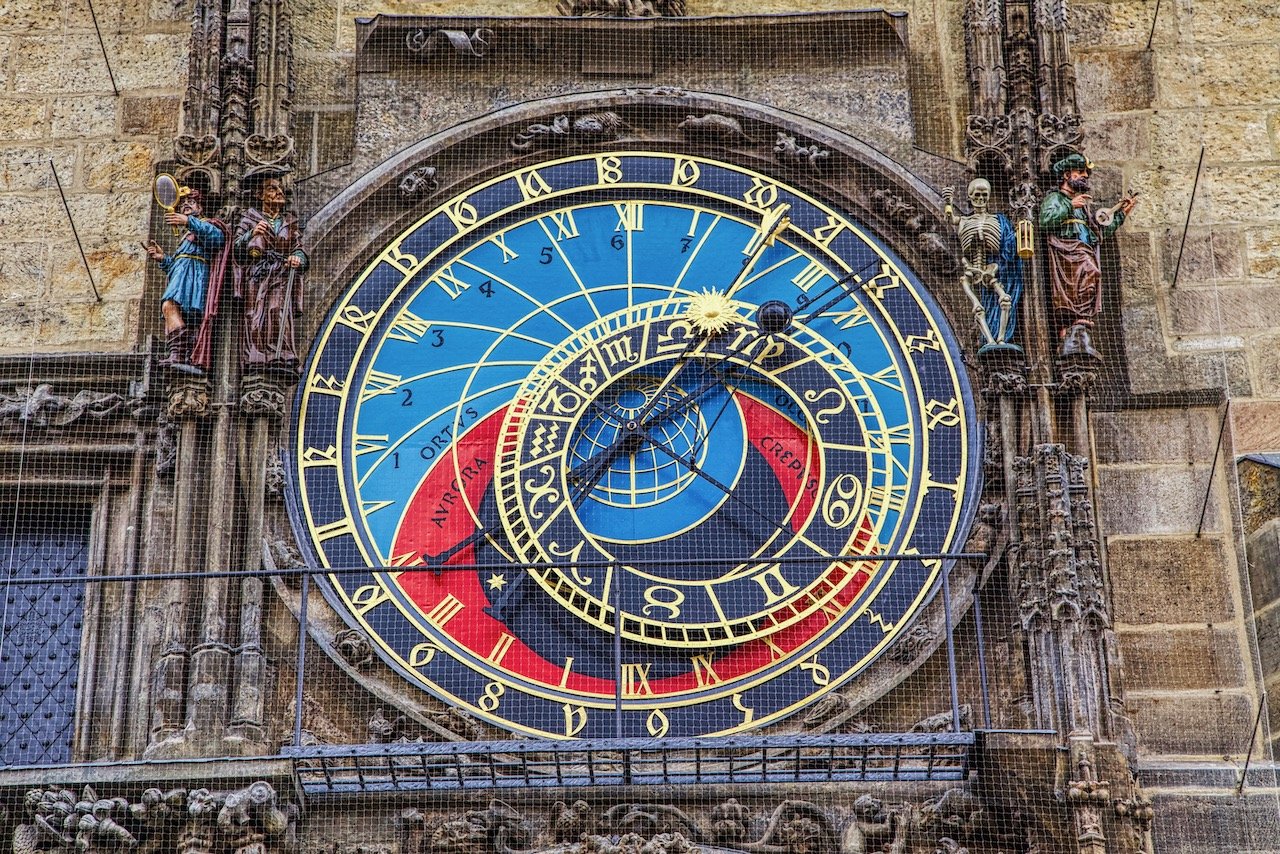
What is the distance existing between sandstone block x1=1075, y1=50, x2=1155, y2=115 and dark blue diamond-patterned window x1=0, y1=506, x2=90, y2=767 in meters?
4.98

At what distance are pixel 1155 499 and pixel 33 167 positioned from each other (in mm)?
5341

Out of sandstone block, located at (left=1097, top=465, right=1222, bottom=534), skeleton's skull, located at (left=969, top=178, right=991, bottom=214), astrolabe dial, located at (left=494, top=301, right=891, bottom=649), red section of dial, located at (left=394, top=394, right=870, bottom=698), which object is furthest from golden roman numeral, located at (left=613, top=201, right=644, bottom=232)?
sandstone block, located at (left=1097, top=465, right=1222, bottom=534)

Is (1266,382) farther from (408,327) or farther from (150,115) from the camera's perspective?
(150,115)

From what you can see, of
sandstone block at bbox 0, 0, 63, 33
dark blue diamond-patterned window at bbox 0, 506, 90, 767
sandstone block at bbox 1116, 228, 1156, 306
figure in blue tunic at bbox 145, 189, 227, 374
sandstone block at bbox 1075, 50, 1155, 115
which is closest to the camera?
dark blue diamond-patterned window at bbox 0, 506, 90, 767

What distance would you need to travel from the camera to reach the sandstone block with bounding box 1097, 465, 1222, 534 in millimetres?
11984

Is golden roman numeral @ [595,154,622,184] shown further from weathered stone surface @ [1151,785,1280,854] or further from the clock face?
weathered stone surface @ [1151,785,1280,854]

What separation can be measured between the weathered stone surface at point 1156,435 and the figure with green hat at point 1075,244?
13.2 inches

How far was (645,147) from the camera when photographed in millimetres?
12758

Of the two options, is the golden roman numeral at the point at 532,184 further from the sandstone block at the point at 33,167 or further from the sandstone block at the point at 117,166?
the sandstone block at the point at 33,167

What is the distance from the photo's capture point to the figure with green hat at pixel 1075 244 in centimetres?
1217

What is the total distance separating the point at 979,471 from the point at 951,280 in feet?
3.17

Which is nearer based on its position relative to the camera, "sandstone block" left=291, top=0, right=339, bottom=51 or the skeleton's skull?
the skeleton's skull

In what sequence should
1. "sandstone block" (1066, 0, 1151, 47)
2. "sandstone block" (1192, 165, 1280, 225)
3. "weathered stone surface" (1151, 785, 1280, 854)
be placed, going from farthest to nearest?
1. "sandstone block" (1066, 0, 1151, 47)
2. "sandstone block" (1192, 165, 1280, 225)
3. "weathered stone surface" (1151, 785, 1280, 854)

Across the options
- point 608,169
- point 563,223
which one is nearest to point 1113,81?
point 608,169
